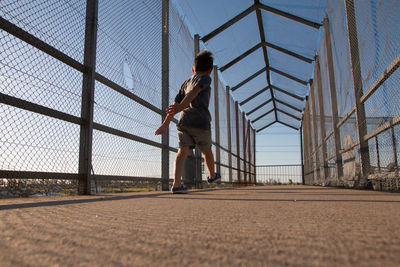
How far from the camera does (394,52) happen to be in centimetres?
227

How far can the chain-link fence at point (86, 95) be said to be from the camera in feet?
5.93

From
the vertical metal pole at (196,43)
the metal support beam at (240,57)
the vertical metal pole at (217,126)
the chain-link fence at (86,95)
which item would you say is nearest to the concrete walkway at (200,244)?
the chain-link fence at (86,95)

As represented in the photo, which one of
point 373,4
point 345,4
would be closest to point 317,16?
point 345,4

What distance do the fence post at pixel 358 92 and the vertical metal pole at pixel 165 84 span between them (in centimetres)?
228

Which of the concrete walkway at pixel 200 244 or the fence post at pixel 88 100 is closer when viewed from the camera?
the concrete walkway at pixel 200 244

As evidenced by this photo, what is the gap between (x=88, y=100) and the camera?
250cm

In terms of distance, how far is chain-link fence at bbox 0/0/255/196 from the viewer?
181 cm

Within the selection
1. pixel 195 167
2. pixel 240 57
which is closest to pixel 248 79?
pixel 240 57

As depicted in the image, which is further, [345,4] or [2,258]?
[345,4]

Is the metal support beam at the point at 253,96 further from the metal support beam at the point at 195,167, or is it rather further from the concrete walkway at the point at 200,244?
the concrete walkway at the point at 200,244

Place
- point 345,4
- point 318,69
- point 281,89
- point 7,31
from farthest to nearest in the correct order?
point 281,89
point 318,69
point 345,4
point 7,31

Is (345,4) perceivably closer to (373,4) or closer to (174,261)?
(373,4)

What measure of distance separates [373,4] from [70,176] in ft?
9.25

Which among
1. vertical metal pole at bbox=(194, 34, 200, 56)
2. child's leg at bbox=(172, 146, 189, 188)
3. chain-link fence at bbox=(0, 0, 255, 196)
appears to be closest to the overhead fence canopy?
vertical metal pole at bbox=(194, 34, 200, 56)
